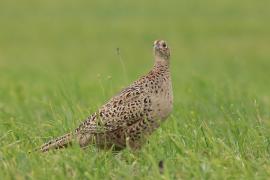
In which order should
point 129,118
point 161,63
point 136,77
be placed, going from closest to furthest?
point 129,118
point 161,63
point 136,77

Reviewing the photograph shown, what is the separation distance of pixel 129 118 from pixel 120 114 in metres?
0.08

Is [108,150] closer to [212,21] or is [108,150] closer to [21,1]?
[212,21]

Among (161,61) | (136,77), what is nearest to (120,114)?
(161,61)

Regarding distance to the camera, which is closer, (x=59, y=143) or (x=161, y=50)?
(x=59, y=143)

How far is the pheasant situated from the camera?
670 centimetres

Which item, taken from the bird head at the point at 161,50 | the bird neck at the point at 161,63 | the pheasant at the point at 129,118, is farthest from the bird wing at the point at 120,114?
the bird head at the point at 161,50

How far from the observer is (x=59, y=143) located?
6785mm

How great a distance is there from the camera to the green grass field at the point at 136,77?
5.87 metres

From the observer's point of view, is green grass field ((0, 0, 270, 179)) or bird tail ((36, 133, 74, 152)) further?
bird tail ((36, 133, 74, 152))

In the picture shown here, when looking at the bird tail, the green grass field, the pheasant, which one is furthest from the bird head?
the bird tail

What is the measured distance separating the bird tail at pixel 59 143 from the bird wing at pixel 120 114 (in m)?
0.13

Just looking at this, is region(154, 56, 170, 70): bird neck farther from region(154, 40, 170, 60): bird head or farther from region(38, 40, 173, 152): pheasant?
region(38, 40, 173, 152): pheasant

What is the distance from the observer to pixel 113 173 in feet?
19.2

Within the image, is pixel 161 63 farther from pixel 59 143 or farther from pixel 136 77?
pixel 136 77
